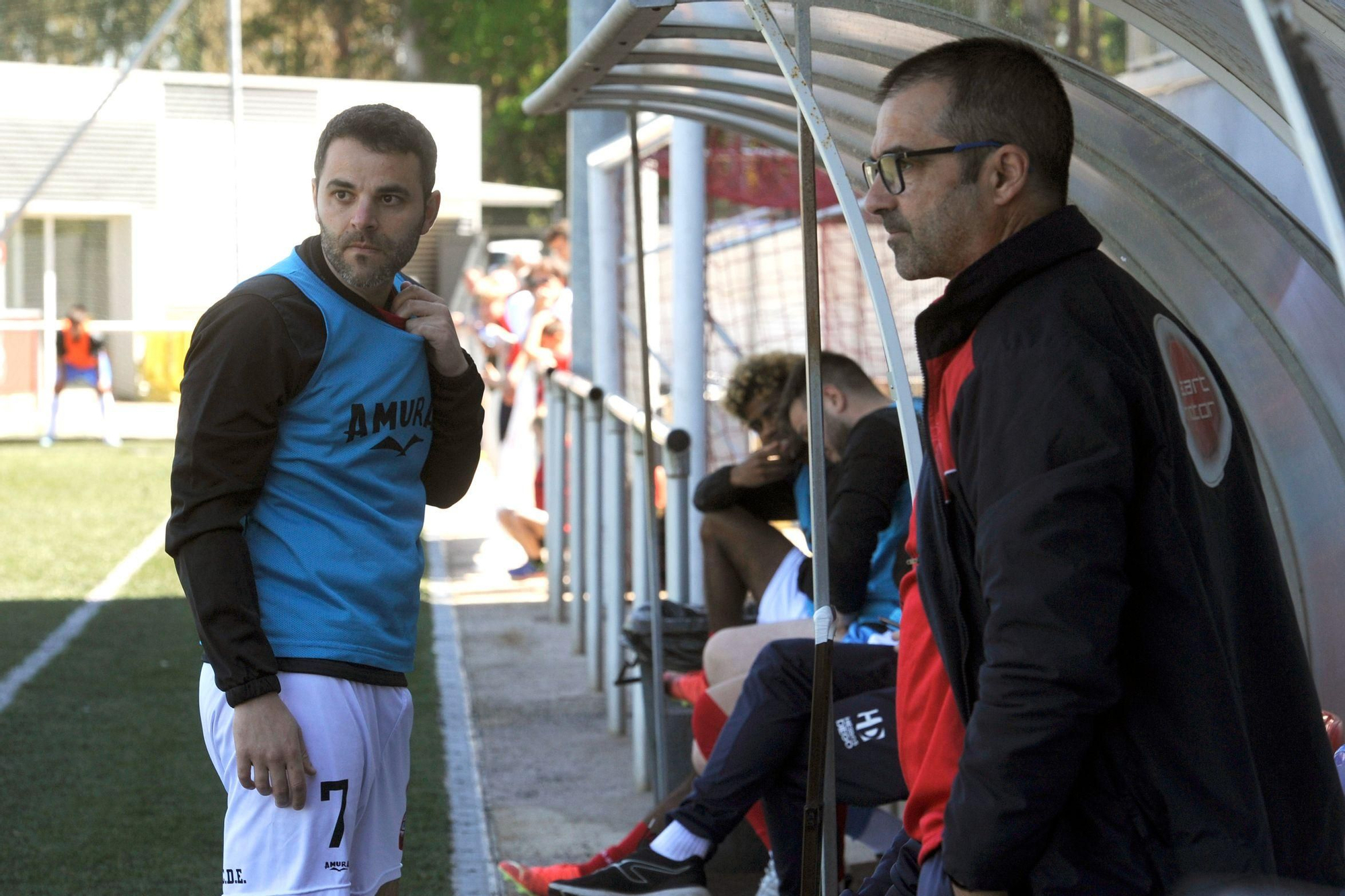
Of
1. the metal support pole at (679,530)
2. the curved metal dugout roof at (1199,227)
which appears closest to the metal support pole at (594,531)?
the metal support pole at (679,530)

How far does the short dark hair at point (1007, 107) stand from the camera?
200cm

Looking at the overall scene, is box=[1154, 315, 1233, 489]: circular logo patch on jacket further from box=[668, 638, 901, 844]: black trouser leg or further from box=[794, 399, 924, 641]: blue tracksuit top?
box=[794, 399, 924, 641]: blue tracksuit top

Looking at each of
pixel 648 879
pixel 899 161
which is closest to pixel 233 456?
pixel 899 161

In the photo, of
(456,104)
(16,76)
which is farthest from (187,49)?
(456,104)

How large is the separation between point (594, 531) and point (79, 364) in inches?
656

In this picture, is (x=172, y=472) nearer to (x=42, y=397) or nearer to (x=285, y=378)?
(x=285, y=378)

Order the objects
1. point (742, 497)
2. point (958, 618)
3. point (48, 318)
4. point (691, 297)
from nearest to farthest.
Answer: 1. point (958, 618)
2. point (742, 497)
3. point (691, 297)
4. point (48, 318)

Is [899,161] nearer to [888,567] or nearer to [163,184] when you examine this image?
[888,567]

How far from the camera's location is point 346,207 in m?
2.65

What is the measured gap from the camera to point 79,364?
2180cm

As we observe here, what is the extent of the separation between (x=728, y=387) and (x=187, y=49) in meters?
7.61

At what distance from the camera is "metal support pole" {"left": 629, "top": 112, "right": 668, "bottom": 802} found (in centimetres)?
438

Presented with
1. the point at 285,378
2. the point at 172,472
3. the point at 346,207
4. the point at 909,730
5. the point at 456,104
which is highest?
the point at 456,104

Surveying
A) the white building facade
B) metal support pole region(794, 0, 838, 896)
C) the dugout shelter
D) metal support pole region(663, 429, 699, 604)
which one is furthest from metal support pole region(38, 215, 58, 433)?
metal support pole region(794, 0, 838, 896)
